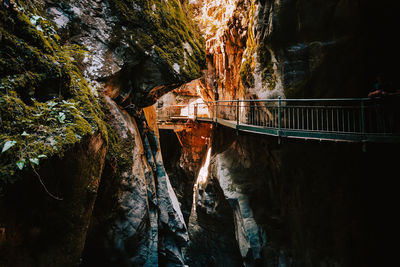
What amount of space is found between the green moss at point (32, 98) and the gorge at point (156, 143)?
0.05ft

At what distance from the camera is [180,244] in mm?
8359

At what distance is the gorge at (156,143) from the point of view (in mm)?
2525

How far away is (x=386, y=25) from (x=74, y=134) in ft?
30.2

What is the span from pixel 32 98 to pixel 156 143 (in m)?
6.72

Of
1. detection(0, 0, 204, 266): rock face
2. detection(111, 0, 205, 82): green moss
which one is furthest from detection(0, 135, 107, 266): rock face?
detection(111, 0, 205, 82): green moss

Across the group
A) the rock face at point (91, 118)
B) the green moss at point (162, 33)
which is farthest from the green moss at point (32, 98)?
the green moss at point (162, 33)

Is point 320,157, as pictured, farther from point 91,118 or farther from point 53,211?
point 53,211

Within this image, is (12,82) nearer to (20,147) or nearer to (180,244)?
(20,147)

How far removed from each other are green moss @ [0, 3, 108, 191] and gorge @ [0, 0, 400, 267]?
2 cm

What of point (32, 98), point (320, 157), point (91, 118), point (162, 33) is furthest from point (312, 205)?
point (162, 33)

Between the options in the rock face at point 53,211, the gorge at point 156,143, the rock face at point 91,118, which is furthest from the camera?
the gorge at point 156,143

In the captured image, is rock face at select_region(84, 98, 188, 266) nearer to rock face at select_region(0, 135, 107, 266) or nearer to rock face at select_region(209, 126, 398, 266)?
rock face at select_region(0, 135, 107, 266)

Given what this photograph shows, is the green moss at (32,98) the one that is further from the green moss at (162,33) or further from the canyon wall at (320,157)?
the canyon wall at (320,157)

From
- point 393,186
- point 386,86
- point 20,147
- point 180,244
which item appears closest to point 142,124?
point 180,244
